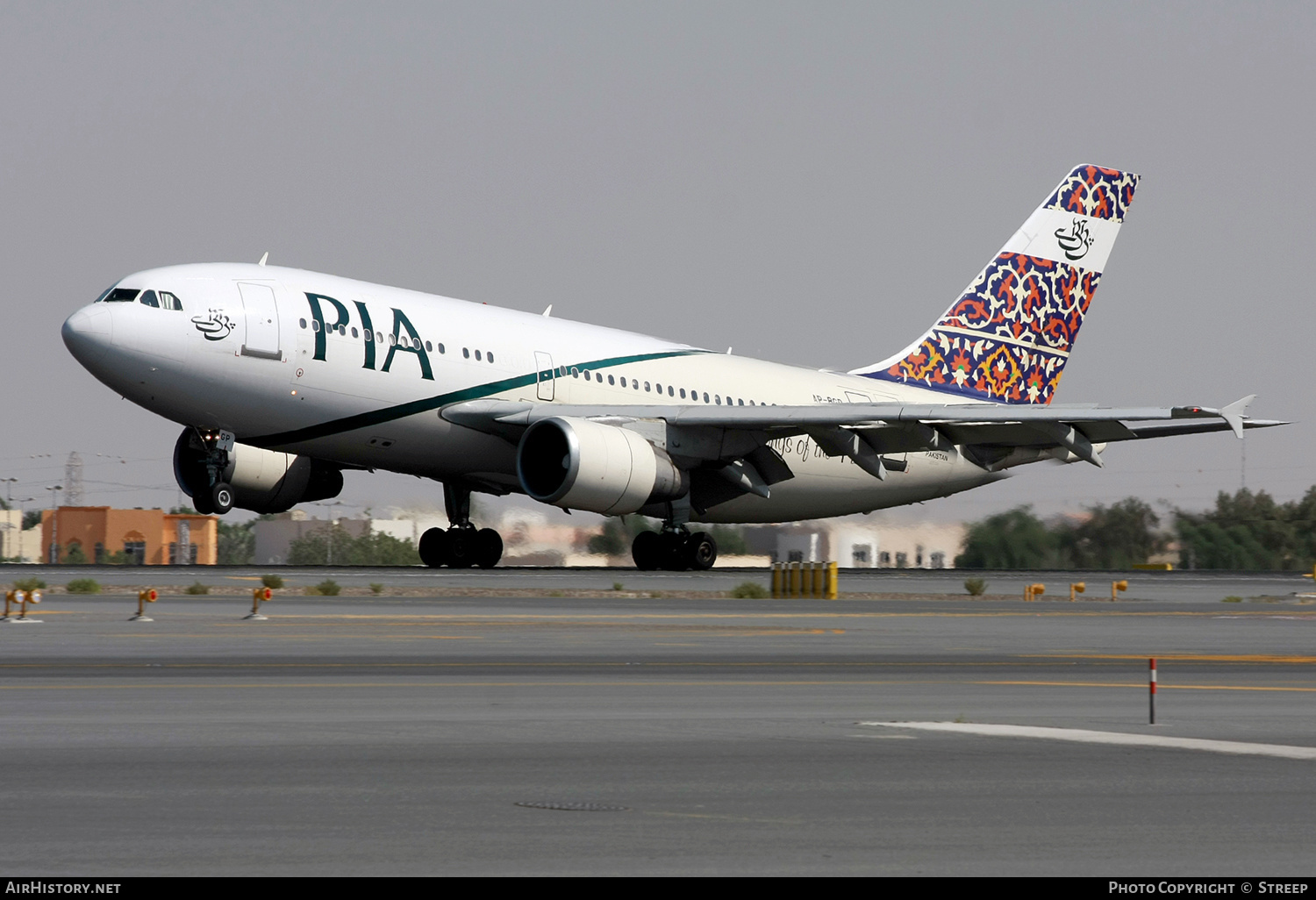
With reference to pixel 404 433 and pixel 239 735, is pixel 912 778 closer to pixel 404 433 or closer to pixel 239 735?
pixel 239 735

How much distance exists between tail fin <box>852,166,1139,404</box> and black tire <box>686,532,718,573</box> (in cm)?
992

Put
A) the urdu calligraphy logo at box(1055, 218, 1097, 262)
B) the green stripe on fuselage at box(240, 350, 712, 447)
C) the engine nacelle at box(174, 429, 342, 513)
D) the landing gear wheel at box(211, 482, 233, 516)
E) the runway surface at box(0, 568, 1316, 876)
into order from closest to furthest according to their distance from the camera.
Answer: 1. the runway surface at box(0, 568, 1316, 876)
2. the green stripe on fuselage at box(240, 350, 712, 447)
3. the landing gear wheel at box(211, 482, 233, 516)
4. the engine nacelle at box(174, 429, 342, 513)
5. the urdu calligraphy logo at box(1055, 218, 1097, 262)

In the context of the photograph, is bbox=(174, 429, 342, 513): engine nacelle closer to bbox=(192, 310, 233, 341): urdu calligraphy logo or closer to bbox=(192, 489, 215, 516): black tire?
bbox=(192, 489, 215, 516): black tire

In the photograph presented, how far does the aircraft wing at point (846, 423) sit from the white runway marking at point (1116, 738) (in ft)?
75.9

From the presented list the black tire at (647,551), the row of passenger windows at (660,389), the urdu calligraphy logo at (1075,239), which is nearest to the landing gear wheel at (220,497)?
the row of passenger windows at (660,389)

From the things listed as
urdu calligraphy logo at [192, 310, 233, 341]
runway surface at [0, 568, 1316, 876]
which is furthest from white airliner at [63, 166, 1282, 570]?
runway surface at [0, 568, 1316, 876]

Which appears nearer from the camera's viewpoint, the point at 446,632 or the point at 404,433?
the point at 446,632

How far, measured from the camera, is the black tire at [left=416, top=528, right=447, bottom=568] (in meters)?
41.2

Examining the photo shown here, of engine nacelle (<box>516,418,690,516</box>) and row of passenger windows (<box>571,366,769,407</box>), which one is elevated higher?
row of passenger windows (<box>571,366,769,407</box>)

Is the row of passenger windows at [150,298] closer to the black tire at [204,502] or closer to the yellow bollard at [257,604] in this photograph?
the black tire at [204,502]

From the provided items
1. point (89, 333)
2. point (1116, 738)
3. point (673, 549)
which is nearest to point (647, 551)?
point (673, 549)
